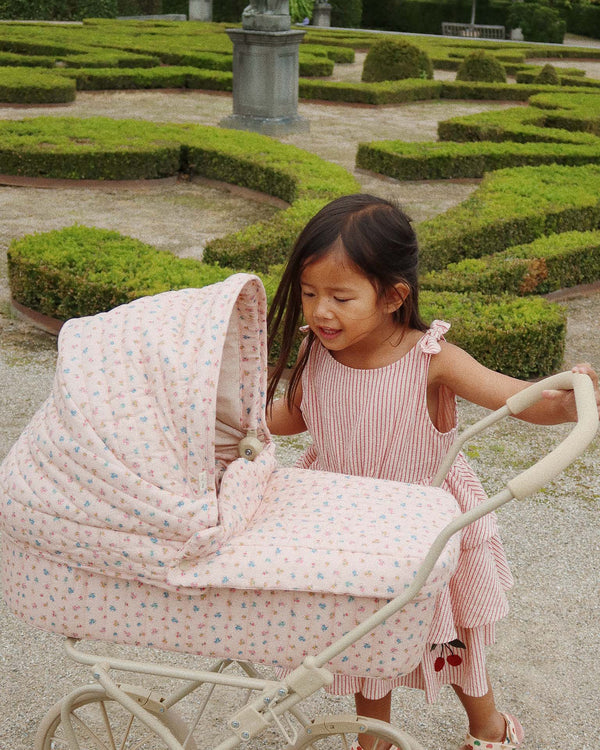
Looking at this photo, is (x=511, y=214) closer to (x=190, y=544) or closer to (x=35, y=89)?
(x=190, y=544)

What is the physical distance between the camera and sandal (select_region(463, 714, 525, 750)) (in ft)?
7.97

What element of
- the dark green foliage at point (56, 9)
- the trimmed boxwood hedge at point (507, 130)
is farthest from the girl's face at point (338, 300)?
the dark green foliage at point (56, 9)

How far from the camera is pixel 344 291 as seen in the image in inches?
86.5

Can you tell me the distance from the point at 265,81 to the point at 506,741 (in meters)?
11.7

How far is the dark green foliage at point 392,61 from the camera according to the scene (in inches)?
724

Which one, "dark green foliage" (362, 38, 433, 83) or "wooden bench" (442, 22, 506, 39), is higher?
"dark green foliage" (362, 38, 433, 83)

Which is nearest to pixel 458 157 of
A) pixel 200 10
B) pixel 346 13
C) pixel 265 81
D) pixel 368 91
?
pixel 265 81

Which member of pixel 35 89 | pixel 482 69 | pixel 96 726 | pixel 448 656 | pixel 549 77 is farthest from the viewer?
pixel 549 77

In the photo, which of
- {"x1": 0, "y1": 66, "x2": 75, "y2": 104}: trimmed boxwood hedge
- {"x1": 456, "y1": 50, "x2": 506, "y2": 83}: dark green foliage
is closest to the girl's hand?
{"x1": 0, "y1": 66, "x2": 75, "y2": 104}: trimmed boxwood hedge

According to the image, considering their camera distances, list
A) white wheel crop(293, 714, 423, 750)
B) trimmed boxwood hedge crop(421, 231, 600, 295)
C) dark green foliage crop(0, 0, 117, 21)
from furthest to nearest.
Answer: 1. dark green foliage crop(0, 0, 117, 21)
2. trimmed boxwood hedge crop(421, 231, 600, 295)
3. white wheel crop(293, 714, 423, 750)

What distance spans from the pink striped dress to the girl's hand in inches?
12.5

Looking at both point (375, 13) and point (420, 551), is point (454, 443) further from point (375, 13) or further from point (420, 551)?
point (375, 13)

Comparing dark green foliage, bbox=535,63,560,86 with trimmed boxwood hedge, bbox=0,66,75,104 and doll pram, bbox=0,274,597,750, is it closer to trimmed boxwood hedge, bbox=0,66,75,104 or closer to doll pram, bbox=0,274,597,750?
trimmed boxwood hedge, bbox=0,66,75,104

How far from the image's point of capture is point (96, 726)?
2.69 m
